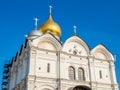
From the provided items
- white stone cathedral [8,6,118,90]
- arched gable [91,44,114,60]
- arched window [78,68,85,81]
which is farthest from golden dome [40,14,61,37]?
arched window [78,68,85,81]

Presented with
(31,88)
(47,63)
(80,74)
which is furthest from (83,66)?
(31,88)

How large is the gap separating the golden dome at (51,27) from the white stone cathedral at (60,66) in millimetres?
1554

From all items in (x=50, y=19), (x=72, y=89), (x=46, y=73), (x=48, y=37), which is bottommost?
(x=72, y=89)

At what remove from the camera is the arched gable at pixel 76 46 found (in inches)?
955

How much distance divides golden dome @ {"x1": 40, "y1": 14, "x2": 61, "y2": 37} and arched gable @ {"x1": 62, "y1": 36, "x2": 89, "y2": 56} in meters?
4.39

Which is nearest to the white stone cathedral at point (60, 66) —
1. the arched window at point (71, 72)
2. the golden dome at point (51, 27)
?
the arched window at point (71, 72)

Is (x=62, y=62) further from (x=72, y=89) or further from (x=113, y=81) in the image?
(x=113, y=81)

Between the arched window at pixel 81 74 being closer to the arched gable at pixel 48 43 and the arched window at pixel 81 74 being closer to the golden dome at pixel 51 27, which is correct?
the arched gable at pixel 48 43

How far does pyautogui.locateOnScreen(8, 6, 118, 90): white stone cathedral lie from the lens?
71.3ft

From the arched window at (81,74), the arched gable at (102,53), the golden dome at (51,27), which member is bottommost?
the arched window at (81,74)

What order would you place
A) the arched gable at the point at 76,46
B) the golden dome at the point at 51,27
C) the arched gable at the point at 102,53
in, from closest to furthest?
the arched gable at the point at 76,46 → the arched gable at the point at 102,53 → the golden dome at the point at 51,27

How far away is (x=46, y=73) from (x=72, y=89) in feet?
9.97

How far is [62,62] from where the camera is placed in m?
23.0

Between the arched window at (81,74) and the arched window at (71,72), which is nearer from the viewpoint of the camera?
the arched window at (71,72)
